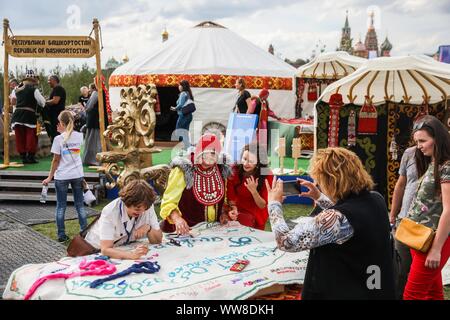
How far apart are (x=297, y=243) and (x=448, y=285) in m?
2.68

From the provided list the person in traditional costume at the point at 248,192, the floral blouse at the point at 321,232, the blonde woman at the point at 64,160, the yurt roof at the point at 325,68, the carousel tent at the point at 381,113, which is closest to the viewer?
the floral blouse at the point at 321,232

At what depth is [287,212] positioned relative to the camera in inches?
293

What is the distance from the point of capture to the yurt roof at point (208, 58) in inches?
579

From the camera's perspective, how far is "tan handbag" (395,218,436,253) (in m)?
2.99

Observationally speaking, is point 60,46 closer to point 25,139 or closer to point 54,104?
point 54,104

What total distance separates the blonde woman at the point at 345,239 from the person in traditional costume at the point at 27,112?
748cm

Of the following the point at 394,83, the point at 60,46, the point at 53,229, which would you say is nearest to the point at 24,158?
the point at 60,46

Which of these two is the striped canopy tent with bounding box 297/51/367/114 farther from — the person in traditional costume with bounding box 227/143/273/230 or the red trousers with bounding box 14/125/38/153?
the person in traditional costume with bounding box 227/143/273/230

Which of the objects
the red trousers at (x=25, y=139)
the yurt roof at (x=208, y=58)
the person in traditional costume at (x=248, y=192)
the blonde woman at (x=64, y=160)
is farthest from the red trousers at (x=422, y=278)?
the yurt roof at (x=208, y=58)

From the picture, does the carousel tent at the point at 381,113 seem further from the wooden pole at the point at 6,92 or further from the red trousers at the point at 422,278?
the wooden pole at the point at 6,92

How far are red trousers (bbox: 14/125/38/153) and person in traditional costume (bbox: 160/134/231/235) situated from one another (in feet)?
20.1

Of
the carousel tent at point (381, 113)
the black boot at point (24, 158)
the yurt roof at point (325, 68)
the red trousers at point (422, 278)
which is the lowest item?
the red trousers at point (422, 278)

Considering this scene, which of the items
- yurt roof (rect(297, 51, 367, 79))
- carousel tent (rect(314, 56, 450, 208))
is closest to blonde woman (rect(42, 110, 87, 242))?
carousel tent (rect(314, 56, 450, 208))
